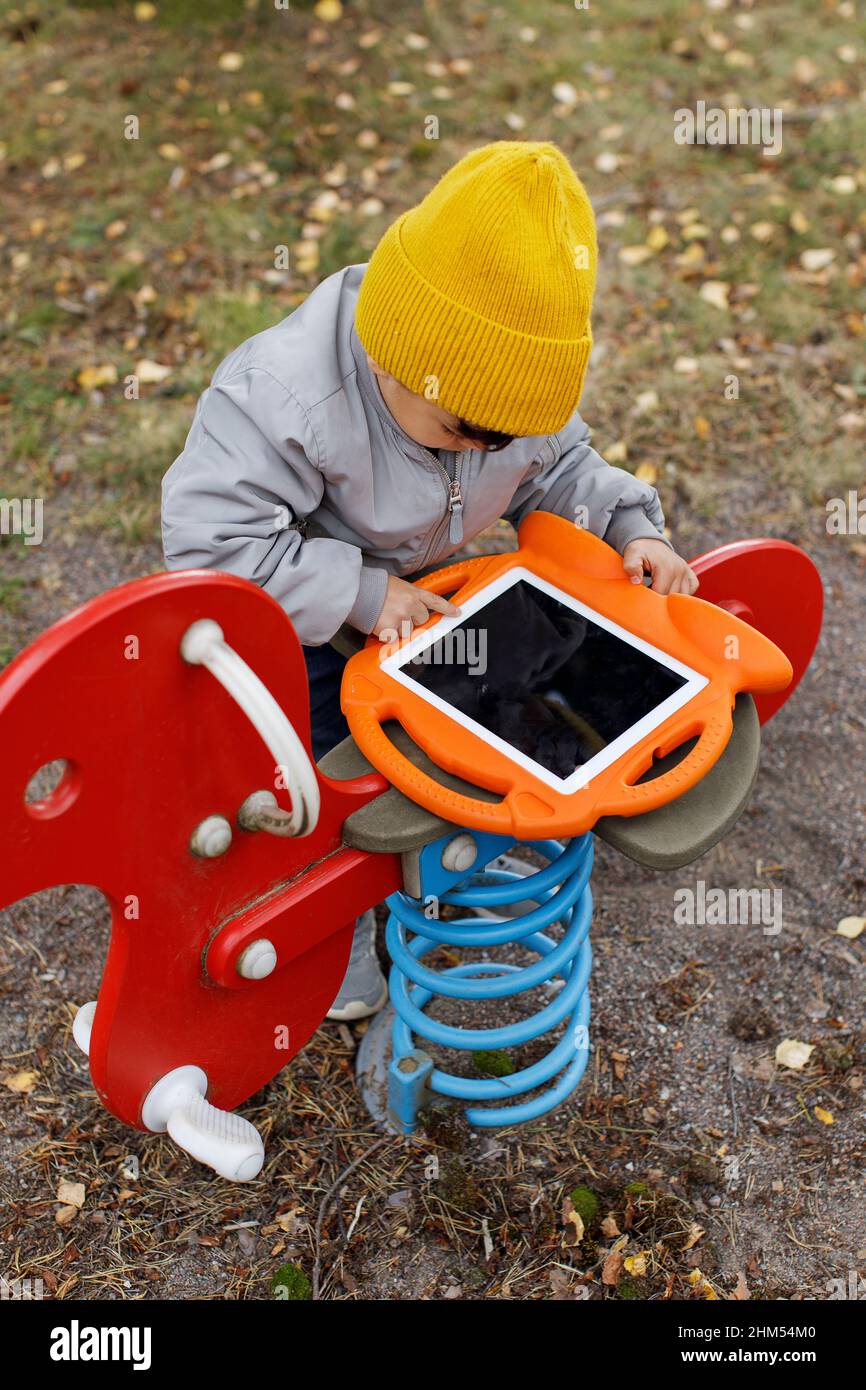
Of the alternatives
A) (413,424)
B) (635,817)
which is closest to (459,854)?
(635,817)

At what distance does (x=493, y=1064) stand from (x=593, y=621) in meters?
0.82

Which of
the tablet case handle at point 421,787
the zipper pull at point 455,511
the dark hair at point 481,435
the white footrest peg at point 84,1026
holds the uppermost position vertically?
the dark hair at point 481,435

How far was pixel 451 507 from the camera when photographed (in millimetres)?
1892

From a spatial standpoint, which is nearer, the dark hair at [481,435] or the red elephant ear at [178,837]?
the red elephant ear at [178,837]

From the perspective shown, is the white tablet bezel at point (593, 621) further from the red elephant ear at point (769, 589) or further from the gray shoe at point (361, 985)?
the gray shoe at point (361, 985)

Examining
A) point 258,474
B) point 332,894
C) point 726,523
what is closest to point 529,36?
point 726,523

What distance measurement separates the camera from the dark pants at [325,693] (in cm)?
206

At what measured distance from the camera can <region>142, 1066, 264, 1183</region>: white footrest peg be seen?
A: 1494 mm

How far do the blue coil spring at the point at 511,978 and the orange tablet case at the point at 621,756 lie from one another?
204mm

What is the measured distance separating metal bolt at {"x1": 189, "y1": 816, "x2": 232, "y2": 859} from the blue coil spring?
15.0 inches

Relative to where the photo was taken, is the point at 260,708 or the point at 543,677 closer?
the point at 260,708

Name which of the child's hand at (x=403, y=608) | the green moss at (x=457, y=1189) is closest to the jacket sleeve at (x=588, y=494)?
the child's hand at (x=403, y=608)

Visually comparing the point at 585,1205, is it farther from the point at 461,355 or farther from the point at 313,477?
the point at 461,355

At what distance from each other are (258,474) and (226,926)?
59 cm
